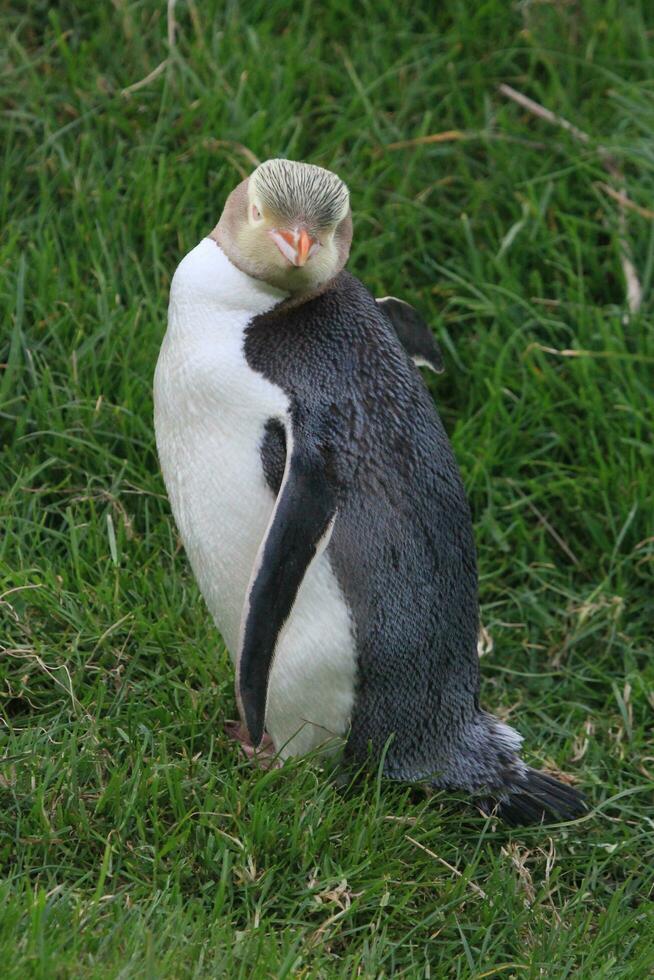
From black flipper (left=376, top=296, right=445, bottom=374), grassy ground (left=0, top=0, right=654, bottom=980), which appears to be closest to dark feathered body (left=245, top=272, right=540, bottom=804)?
grassy ground (left=0, top=0, right=654, bottom=980)

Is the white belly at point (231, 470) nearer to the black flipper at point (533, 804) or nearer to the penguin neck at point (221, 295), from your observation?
the penguin neck at point (221, 295)

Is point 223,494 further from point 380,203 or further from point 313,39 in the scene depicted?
point 313,39

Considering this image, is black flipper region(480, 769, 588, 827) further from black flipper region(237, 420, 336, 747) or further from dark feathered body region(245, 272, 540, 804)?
black flipper region(237, 420, 336, 747)

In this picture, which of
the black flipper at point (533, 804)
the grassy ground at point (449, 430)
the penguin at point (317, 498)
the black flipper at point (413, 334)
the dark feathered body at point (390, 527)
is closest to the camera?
the grassy ground at point (449, 430)

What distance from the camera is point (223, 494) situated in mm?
2836

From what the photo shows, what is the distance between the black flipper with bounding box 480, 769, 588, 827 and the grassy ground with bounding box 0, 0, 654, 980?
0.04 meters

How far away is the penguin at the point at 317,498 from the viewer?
8.93 feet

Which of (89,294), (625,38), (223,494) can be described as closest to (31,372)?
(89,294)

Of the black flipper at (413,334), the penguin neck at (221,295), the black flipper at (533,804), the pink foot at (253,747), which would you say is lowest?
the black flipper at (533,804)

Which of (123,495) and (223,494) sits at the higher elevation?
(223,494)

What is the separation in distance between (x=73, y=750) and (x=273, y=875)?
1.41 feet

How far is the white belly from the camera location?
2797 mm

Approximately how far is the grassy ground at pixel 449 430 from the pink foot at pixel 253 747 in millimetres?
40

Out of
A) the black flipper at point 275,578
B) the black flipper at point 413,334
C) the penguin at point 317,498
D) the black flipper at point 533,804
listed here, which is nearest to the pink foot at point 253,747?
the penguin at point 317,498
